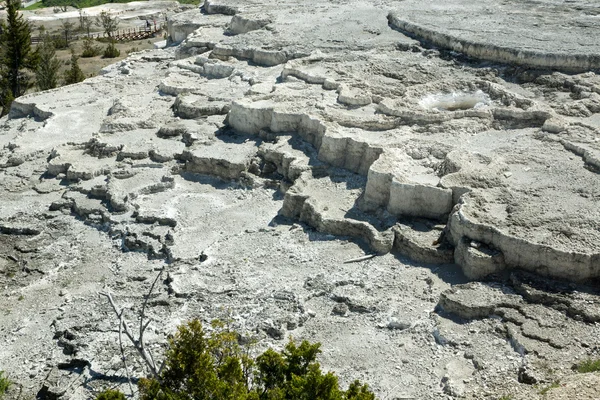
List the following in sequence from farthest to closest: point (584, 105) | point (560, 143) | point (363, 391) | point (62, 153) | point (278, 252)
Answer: point (62, 153) < point (584, 105) < point (560, 143) < point (278, 252) < point (363, 391)

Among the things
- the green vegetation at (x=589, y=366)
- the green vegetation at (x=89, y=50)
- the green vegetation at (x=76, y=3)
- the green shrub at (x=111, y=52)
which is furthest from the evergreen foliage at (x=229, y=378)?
the green vegetation at (x=76, y=3)

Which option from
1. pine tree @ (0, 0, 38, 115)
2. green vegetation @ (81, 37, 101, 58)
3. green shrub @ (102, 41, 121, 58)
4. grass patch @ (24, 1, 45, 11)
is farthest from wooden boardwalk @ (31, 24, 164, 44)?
grass patch @ (24, 1, 45, 11)

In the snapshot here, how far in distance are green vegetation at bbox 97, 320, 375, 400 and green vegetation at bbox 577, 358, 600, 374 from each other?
3.65 metres

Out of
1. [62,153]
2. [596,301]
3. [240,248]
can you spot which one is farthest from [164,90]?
Result: [596,301]

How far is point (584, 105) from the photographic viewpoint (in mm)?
17531

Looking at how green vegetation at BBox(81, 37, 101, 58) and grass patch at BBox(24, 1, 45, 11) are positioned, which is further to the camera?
grass patch at BBox(24, 1, 45, 11)

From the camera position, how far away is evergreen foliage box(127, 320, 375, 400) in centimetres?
809

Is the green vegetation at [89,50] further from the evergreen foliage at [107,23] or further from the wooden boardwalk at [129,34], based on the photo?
the evergreen foliage at [107,23]

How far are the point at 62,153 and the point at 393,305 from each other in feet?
34.2

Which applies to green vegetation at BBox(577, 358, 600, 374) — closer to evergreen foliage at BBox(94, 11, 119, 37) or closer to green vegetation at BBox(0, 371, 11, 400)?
green vegetation at BBox(0, 371, 11, 400)

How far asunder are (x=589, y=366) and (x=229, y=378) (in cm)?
525

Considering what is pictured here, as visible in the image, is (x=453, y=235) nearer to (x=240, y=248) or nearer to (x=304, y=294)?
(x=304, y=294)

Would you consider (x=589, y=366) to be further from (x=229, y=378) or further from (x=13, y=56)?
(x=13, y=56)

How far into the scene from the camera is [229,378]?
8547 millimetres
